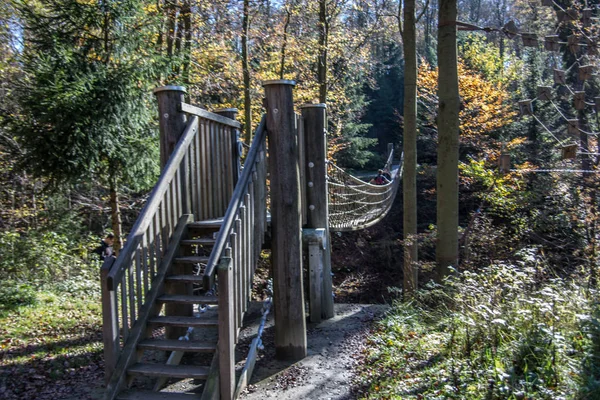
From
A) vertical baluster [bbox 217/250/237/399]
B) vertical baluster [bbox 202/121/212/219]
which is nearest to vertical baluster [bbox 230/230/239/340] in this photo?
vertical baluster [bbox 217/250/237/399]

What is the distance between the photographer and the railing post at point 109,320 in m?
3.09

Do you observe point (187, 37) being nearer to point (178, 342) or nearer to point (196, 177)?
point (196, 177)

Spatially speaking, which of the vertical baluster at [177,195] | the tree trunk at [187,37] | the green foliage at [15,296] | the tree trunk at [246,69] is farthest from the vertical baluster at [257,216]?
the tree trunk at [246,69]

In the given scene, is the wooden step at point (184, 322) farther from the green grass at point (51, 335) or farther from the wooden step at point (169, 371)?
the green grass at point (51, 335)

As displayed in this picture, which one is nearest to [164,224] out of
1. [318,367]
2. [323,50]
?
[318,367]

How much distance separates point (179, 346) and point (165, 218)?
1038 millimetres

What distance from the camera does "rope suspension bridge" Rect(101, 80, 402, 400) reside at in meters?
3.21

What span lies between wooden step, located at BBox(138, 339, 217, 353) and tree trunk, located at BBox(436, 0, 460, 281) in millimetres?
2886

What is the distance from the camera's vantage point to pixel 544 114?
14.8 metres

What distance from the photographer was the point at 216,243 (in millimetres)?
3291

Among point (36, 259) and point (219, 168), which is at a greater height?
point (219, 168)

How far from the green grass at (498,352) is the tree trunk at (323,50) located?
743 centimetres

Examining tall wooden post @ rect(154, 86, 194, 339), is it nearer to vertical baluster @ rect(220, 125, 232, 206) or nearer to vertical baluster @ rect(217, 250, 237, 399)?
vertical baluster @ rect(220, 125, 232, 206)

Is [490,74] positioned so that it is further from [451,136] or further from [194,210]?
[194,210]
